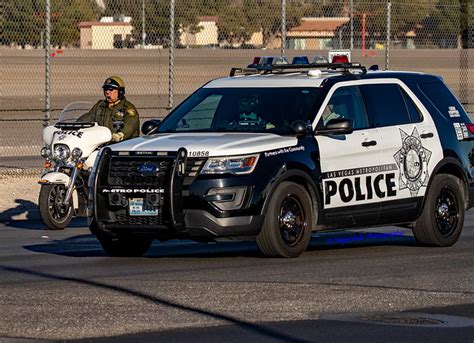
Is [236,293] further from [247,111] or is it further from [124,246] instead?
[247,111]

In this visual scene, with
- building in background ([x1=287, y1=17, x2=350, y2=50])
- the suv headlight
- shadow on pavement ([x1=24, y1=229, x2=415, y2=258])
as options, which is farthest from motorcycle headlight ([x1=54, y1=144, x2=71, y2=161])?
building in background ([x1=287, y1=17, x2=350, y2=50])

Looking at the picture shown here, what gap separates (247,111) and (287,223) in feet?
4.66

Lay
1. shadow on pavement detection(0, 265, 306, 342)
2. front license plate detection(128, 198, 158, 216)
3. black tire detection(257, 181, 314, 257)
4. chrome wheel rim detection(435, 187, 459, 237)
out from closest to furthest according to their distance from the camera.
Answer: shadow on pavement detection(0, 265, 306, 342)
front license plate detection(128, 198, 158, 216)
black tire detection(257, 181, 314, 257)
chrome wheel rim detection(435, 187, 459, 237)

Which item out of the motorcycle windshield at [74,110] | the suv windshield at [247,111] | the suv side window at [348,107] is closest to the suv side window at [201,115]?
the suv windshield at [247,111]

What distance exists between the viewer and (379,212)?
14.3m

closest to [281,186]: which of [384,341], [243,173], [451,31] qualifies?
[243,173]

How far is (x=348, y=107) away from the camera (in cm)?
1440

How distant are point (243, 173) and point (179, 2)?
1289 cm

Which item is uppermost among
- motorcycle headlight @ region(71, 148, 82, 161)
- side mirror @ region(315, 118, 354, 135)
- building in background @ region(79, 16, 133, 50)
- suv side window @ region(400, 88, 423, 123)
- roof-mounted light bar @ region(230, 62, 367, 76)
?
building in background @ region(79, 16, 133, 50)

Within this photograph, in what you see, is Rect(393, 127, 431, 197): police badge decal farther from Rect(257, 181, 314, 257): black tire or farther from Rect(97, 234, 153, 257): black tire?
Rect(97, 234, 153, 257): black tire

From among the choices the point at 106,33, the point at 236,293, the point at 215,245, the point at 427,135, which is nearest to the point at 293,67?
the point at 427,135

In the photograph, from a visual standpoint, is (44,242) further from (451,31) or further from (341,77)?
(451,31)

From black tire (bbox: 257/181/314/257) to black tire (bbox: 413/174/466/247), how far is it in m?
1.67

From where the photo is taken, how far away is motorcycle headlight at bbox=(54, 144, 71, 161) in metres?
16.7
